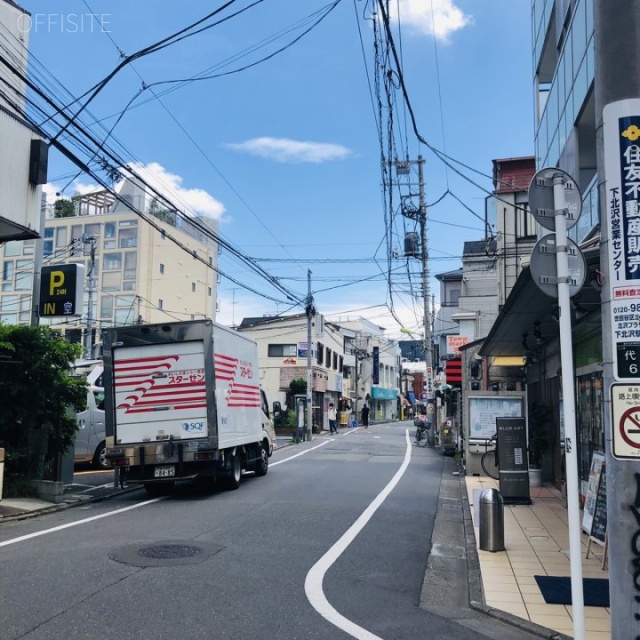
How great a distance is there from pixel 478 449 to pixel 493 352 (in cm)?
252

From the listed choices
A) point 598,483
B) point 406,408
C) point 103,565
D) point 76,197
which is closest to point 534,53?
point 598,483

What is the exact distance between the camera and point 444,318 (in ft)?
156

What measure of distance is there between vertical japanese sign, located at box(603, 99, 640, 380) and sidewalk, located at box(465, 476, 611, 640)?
245cm

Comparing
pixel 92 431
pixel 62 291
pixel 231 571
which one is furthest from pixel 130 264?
pixel 231 571

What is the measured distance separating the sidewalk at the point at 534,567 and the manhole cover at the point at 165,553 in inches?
125

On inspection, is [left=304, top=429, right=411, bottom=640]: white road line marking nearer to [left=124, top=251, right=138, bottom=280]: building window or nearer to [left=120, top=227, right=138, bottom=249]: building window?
[left=124, top=251, right=138, bottom=280]: building window

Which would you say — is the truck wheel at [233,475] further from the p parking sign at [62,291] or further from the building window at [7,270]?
the building window at [7,270]

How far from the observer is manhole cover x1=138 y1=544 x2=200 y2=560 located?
753 centimetres

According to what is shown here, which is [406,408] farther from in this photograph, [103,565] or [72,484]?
[103,565]

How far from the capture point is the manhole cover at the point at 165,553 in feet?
23.8

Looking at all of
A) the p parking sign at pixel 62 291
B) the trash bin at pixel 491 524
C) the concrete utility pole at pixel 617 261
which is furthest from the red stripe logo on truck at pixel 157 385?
the concrete utility pole at pixel 617 261

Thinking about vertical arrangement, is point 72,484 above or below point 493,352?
below

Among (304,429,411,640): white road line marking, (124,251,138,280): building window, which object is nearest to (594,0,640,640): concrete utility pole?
(304,429,411,640): white road line marking

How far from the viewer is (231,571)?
6930 millimetres
